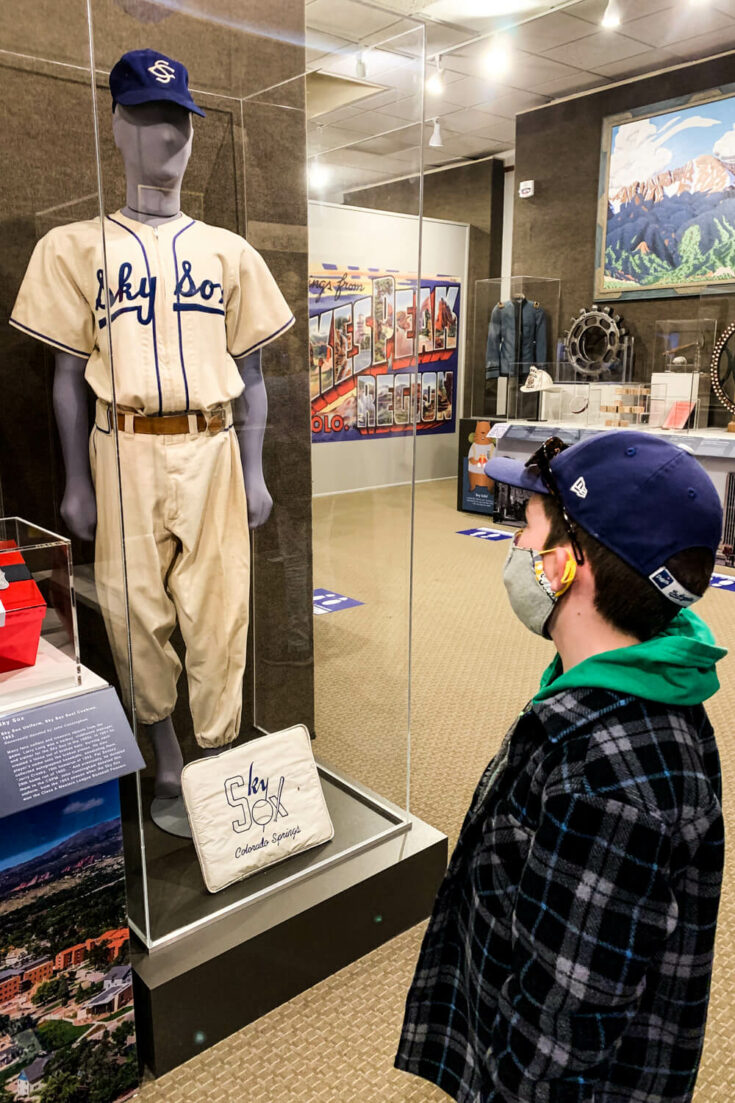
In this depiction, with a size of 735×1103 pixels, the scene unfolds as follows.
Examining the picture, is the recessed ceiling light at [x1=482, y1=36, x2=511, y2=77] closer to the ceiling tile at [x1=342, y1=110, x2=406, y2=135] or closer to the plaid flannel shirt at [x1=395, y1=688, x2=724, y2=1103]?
the ceiling tile at [x1=342, y1=110, x2=406, y2=135]

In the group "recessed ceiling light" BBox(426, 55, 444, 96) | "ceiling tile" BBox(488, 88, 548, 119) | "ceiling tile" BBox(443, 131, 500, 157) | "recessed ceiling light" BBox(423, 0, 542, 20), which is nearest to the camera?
"recessed ceiling light" BBox(423, 0, 542, 20)

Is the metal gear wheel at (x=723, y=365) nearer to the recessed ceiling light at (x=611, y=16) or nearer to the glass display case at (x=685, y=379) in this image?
the glass display case at (x=685, y=379)

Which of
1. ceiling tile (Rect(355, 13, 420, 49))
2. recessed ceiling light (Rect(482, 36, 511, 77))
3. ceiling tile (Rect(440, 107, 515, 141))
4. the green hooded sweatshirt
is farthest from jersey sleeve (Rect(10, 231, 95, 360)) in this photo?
ceiling tile (Rect(440, 107, 515, 141))

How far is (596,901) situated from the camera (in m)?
0.89

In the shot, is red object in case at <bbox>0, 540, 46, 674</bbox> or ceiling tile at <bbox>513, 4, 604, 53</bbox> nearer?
red object in case at <bbox>0, 540, 46, 674</bbox>

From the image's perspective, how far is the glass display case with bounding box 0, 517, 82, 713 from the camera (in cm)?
141

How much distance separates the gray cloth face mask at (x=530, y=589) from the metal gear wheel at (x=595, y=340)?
623 cm

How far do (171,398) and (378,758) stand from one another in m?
1.13

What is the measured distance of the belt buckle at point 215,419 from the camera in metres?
1.78

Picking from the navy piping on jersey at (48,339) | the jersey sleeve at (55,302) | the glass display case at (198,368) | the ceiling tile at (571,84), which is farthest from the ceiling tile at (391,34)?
the ceiling tile at (571,84)

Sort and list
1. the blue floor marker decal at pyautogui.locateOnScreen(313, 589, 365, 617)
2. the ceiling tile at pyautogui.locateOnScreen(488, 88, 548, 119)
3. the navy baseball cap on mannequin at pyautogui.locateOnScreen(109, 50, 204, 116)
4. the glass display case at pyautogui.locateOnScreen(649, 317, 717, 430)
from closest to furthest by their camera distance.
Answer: the navy baseball cap on mannequin at pyautogui.locateOnScreen(109, 50, 204, 116) < the blue floor marker decal at pyautogui.locateOnScreen(313, 589, 365, 617) < the glass display case at pyautogui.locateOnScreen(649, 317, 717, 430) < the ceiling tile at pyautogui.locateOnScreen(488, 88, 548, 119)

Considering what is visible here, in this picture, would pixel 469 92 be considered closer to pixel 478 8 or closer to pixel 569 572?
pixel 478 8

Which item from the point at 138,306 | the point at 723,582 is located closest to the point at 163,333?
the point at 138,306

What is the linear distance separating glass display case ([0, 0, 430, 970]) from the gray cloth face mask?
77 cm
